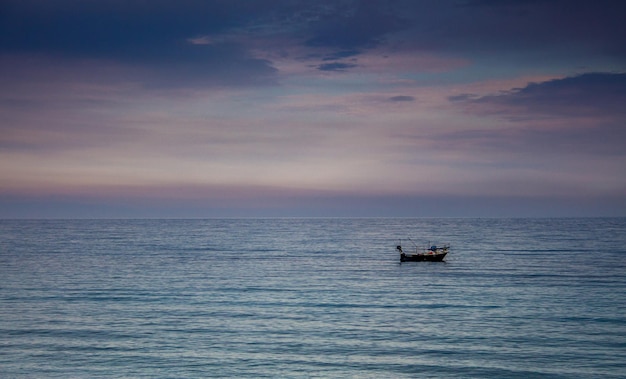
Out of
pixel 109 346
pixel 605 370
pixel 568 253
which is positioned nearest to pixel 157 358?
pixel 109 346

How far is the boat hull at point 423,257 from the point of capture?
102188 mm

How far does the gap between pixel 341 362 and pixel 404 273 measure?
2041 inches

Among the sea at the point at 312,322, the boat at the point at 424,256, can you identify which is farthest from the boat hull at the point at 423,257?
the sea at the point at 312,322

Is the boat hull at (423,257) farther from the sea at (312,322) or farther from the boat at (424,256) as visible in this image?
the sea at (312,322)

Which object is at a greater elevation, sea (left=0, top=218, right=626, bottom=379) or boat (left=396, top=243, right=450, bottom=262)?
boat (left=396, top=243, right=450, bottom=262)

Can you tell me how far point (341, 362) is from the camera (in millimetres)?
37000

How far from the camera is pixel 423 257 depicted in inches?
4070

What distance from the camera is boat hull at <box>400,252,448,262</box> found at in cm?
10219

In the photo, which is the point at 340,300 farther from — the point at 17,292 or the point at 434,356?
the point at 17,292

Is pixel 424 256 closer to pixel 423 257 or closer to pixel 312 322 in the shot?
pixel 423 257

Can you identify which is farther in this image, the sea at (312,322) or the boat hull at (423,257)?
the boat hull at (423,257)

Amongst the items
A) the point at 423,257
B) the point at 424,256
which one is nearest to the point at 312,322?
the point at 423,257

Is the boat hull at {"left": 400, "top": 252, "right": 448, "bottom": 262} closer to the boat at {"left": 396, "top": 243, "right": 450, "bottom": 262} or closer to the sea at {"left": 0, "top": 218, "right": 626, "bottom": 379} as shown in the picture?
the boat at {"left": 396, "top": 243, "right": 450, "bottom": 262}

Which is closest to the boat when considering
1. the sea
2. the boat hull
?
the boat hull
